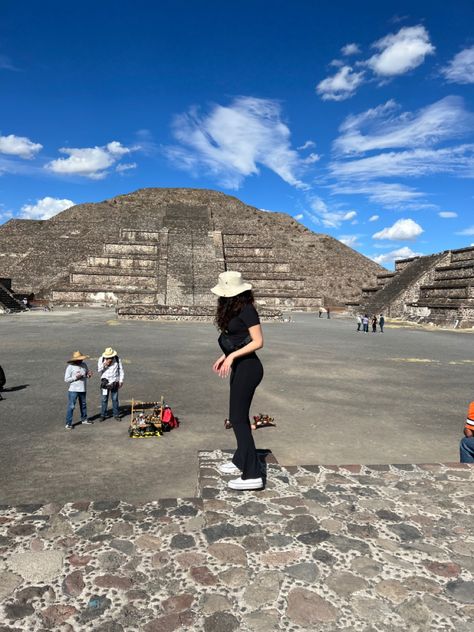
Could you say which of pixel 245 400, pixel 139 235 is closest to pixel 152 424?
pixel 245 400

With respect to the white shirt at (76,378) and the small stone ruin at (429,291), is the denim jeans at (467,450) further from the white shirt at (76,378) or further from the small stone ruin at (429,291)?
the small stone ruin at (429,291)

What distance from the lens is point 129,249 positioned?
44594 millimetres

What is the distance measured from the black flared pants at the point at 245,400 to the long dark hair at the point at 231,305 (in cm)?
38

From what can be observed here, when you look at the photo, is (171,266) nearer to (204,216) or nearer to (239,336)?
(204,216)

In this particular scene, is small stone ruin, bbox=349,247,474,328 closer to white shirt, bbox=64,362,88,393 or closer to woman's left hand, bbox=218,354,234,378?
white shirt, bbox=64,362,88,393

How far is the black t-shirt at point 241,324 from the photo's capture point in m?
3.93

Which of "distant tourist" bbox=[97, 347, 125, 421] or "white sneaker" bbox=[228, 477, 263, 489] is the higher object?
"distant tourist" bbox=[97, 347, 125, 421]

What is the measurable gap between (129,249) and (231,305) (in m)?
42.5

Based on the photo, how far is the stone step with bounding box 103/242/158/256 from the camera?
43.6 metres

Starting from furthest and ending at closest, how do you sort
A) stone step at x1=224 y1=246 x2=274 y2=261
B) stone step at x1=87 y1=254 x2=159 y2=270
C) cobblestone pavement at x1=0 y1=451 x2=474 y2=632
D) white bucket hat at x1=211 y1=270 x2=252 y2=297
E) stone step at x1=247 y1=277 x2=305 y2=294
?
stone step at x1=224 y1=246 x2=274 y2=261
stone step at x1=87 y1=254 x2=159 y2=270
stone step at x1=247 y1=277 x2=305 y2=294
white bucket hat at x1=211 y1=270 x2=252 y2=297
cobblestone pavement at x1=0 y1=451 x2=474 y2=632

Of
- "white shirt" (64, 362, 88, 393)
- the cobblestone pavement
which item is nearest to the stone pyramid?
"white shirt" (64, 362, 88, 393)

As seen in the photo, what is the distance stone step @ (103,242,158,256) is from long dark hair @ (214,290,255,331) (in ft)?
137

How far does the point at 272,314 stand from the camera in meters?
30.0

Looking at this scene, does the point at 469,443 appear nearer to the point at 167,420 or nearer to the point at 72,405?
the point at 167,420
